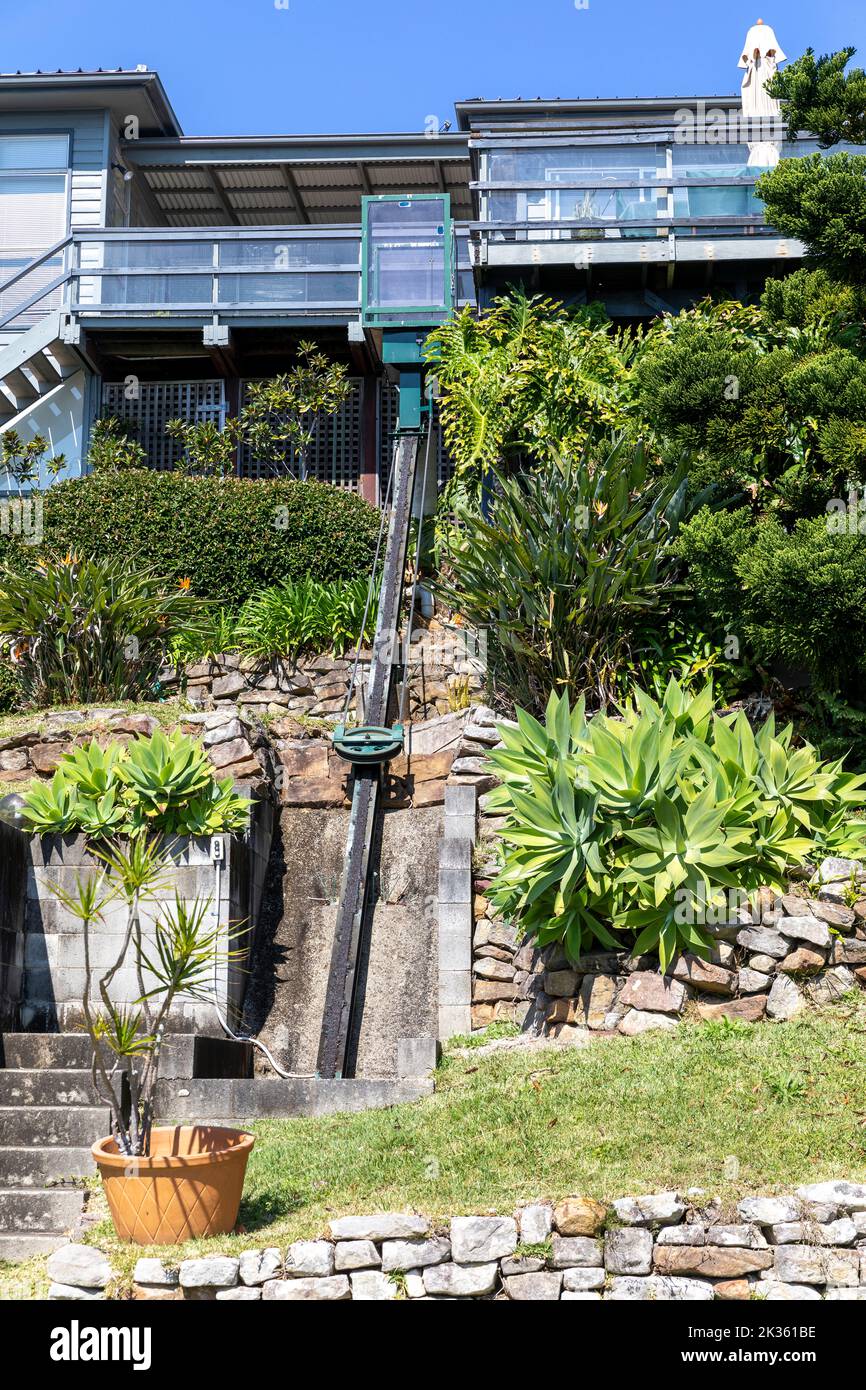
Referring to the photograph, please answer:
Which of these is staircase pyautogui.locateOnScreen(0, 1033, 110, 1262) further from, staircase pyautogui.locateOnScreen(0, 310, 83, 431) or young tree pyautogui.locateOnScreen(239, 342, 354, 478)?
staircase pyautogui.locateOnScreen(0, 310, 83, 431)

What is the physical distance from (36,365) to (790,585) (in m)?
10.5

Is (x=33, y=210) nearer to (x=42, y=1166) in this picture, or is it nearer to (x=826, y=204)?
(x=826, y=204)

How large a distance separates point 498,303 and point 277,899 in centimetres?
709

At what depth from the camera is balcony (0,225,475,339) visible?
1616cm

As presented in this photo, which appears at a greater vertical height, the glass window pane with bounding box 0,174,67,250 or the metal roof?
the metal roof

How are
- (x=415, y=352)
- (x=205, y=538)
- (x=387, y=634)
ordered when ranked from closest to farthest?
(x=387, y=634), (x=205, y=538), (x=415, y=352)

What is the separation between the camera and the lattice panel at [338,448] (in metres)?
17.0

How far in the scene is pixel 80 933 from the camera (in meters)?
8.77

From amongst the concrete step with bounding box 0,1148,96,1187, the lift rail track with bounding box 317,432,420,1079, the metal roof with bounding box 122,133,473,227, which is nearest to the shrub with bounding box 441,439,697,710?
the lift rail track with bounding box 317,432,420,1079

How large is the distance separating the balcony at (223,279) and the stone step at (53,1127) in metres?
11.1

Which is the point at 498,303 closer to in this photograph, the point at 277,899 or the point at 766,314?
A: the point at 766,314

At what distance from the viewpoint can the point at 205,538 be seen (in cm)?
1426

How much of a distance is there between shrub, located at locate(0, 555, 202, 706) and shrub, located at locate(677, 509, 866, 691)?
14.7 feet
